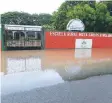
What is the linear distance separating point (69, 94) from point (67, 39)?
17640 mm

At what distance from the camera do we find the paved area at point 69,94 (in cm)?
614

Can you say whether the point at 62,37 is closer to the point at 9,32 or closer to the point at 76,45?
the point at 76,45

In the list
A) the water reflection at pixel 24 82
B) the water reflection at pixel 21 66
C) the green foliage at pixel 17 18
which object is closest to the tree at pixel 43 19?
the green foliage at pixel 17 18

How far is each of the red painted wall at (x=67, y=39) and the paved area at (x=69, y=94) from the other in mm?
15299

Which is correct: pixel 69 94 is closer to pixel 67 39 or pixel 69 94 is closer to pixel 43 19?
pixel 67 39

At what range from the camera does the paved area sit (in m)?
6.14

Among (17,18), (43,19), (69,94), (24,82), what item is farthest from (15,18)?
(69,94)

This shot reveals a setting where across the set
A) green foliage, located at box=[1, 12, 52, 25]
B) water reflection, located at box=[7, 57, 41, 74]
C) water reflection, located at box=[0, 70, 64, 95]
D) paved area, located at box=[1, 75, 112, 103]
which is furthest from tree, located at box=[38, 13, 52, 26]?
paved area, located at box=[1, 75, 112, 103]

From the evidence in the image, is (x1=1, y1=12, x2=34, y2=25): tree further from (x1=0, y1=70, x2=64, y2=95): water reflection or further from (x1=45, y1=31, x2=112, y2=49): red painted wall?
(x1=0, y1=70, x2=64, y2=95): water reflection

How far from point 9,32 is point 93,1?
21.8m

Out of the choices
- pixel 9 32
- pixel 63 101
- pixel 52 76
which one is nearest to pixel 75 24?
pixel 9 32

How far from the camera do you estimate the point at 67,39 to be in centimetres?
2423

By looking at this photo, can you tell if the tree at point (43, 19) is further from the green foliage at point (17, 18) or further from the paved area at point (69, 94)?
the paved area at point (69, 94)

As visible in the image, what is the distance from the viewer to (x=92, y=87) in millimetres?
7770
